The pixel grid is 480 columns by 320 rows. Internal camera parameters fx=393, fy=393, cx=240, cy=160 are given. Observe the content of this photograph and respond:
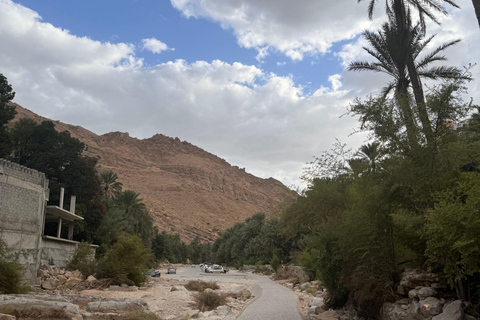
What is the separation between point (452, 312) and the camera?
24.9 feet

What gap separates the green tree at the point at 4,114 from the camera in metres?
33.6

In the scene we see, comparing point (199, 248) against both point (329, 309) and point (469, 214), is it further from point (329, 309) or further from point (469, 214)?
point (469, 214)

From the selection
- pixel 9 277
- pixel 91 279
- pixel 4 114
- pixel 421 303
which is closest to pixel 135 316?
pixel 9 277

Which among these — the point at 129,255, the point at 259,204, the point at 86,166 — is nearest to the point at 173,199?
the point at 259,204

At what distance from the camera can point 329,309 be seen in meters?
14.4

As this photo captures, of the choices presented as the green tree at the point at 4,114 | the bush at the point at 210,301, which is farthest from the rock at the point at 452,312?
the green tree at the point at 4,114

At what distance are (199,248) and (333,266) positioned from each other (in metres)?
99.3

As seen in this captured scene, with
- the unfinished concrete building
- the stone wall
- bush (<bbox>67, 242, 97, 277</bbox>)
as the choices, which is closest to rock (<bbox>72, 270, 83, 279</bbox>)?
bush (<bbox>67, 242, 97, 277</bbox>)

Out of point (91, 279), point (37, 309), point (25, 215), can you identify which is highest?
point (25, 215)

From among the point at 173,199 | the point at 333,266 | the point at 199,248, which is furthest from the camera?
the point at 173,199

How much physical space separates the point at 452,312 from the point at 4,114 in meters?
37.8

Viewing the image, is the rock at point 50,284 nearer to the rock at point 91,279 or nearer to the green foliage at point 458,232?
the rock at point 91,279

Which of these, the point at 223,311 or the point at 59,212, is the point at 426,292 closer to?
the point at 223,311

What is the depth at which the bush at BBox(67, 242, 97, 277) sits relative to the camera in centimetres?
2762
